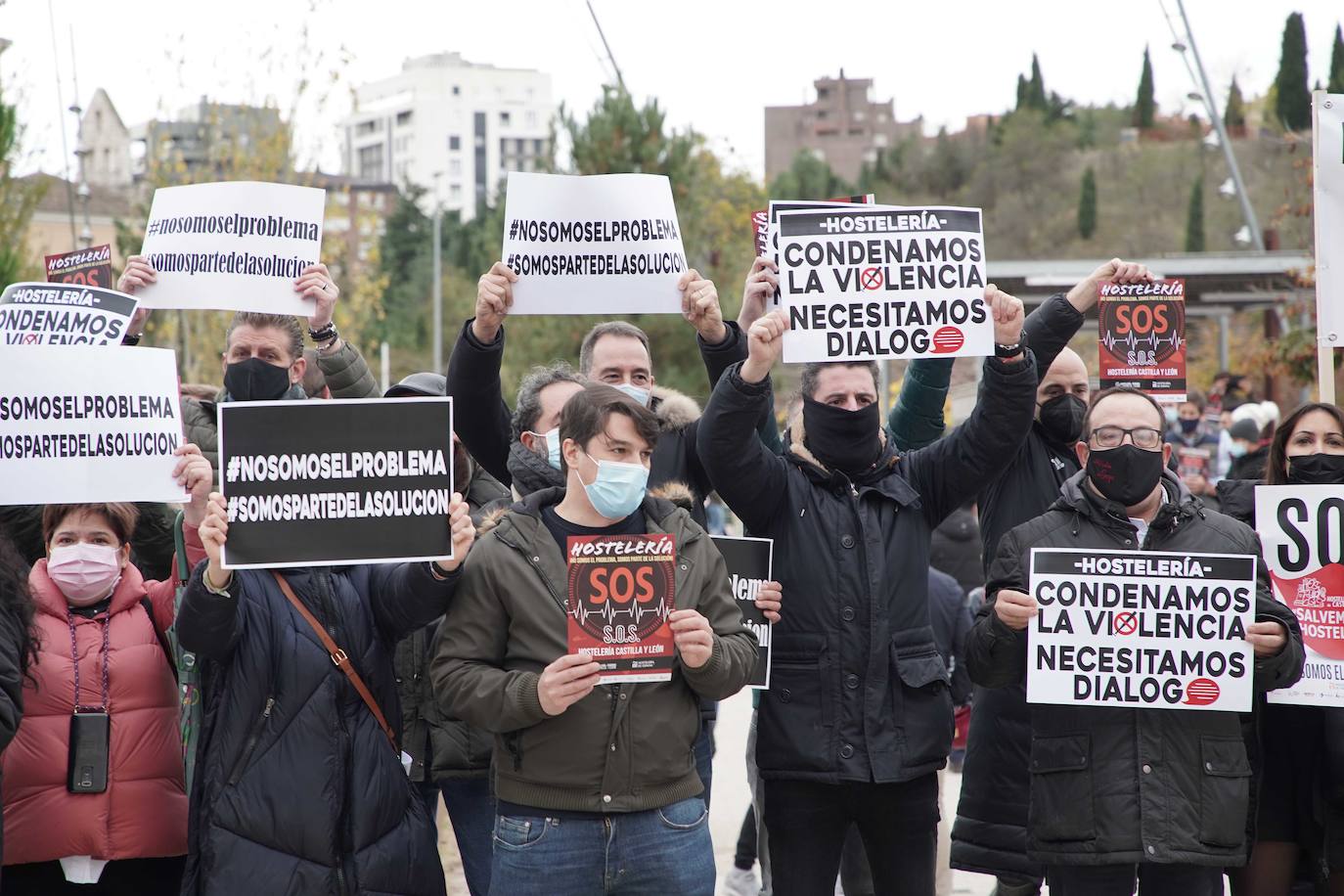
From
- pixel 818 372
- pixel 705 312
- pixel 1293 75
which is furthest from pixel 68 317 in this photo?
pixel 1293 75

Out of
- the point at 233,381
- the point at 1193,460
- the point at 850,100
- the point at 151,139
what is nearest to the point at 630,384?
the point at 233,381

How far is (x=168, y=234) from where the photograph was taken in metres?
5.99

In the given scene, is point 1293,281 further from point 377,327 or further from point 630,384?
point 377,327

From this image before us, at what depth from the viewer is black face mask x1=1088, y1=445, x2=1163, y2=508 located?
477 centimetres

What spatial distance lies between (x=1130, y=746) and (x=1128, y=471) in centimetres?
86

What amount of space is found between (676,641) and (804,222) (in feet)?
5.89

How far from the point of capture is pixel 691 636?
13.2 ft

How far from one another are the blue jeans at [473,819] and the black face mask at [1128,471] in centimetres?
229

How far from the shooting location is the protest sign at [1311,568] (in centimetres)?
499

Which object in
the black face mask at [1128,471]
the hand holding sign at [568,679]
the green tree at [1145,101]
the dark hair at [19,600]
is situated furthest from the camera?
the green tree at [1145,101]

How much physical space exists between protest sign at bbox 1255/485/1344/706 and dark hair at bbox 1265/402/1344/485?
0.35m

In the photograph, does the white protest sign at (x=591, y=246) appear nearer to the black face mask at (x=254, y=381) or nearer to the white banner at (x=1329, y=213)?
the black face mask at (x=254, y=381)

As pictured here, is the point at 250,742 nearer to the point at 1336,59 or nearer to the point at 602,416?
the point at 602,416

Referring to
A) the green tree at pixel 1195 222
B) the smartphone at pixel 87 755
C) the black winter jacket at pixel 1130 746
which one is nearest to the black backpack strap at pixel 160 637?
the smartphone at pixel 87 755
